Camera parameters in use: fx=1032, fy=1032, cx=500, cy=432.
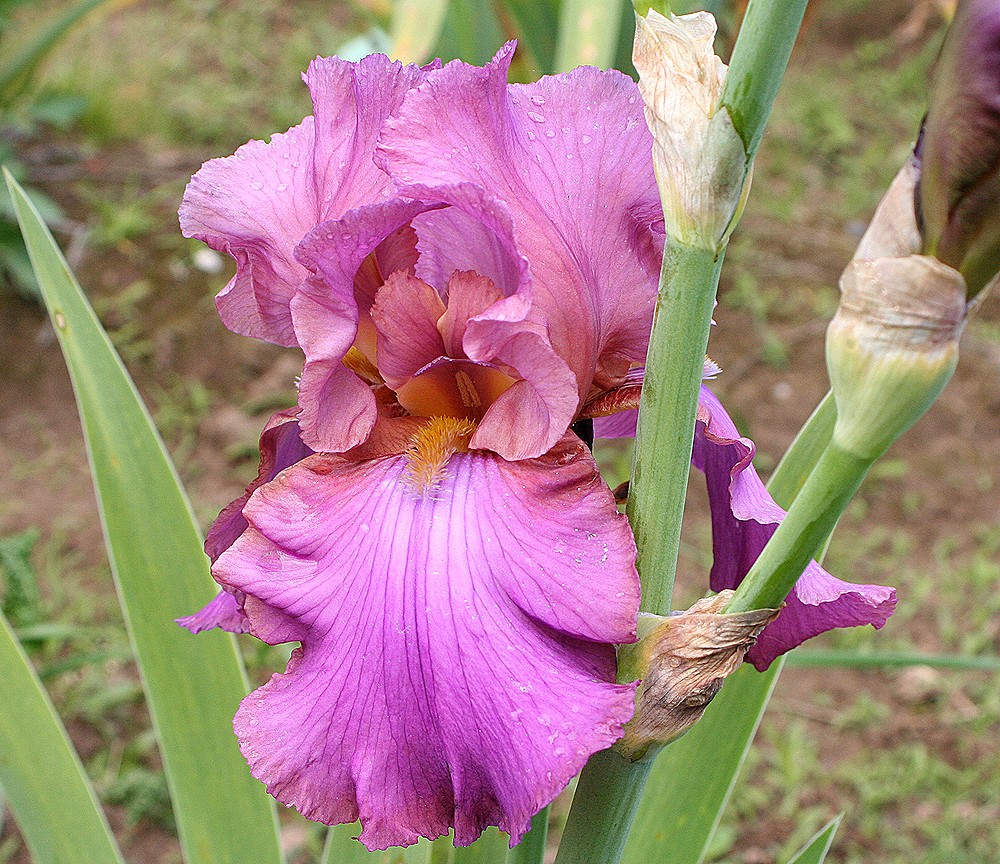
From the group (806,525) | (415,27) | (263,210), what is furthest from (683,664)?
(415,27)

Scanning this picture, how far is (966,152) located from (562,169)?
0.23 metres

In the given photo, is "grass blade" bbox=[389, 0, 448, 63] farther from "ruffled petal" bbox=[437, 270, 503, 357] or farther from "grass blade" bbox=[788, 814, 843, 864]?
"grass blade" bbox=[788, 814, 843, 864]

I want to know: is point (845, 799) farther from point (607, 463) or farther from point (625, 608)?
point (625, 608)

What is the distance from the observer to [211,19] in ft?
12.8

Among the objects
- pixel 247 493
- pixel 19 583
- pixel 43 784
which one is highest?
pixel 247 493

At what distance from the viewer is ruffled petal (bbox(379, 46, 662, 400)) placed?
0.55 meters

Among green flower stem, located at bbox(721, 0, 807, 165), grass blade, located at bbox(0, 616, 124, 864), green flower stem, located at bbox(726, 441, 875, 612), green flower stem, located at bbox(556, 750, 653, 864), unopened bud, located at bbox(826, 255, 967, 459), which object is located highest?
green flower stem, located at bbox(721, 0, 807, 165)

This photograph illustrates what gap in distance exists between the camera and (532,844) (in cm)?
64

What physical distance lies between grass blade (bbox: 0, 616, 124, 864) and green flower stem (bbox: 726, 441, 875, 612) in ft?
2.03

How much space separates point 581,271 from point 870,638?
5.73 feet

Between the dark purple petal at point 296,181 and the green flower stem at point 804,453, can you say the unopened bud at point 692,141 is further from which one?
the green flower stem at point 804,453

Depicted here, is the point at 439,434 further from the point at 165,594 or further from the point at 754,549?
the point at 165,594

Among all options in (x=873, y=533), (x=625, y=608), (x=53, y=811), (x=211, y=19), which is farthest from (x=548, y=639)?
(x=211, y=19)

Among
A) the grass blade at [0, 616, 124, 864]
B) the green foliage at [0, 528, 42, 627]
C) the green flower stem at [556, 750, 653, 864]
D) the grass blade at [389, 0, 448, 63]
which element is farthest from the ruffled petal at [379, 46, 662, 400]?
the green foliage at [0, 528, 42, 627]
